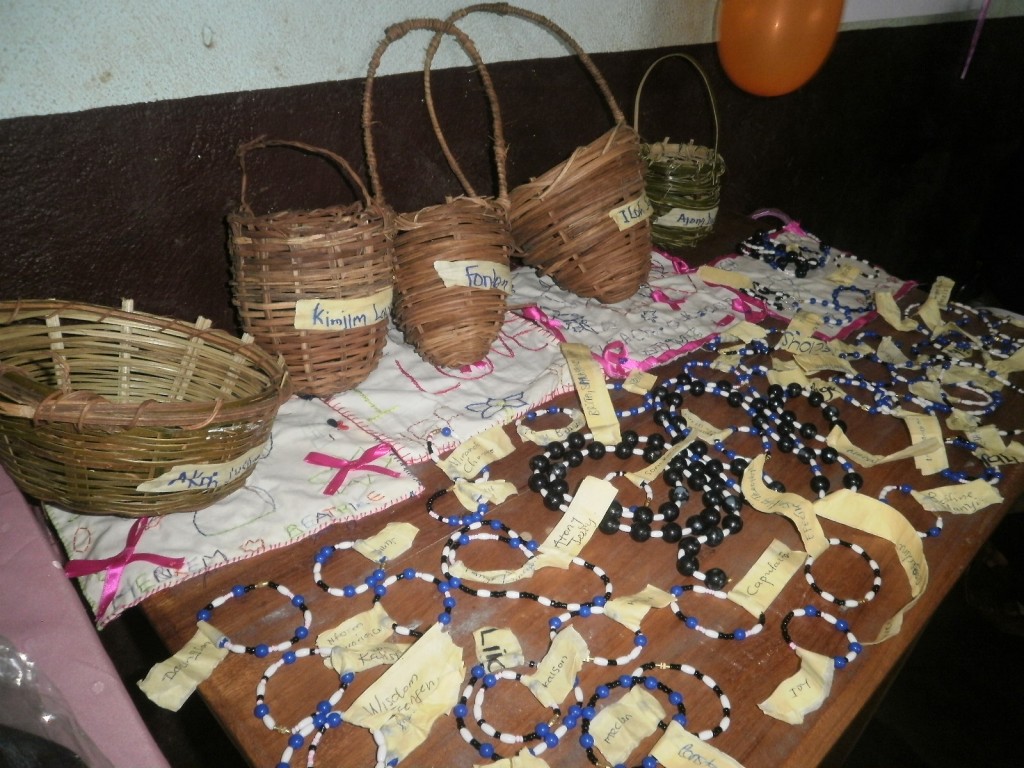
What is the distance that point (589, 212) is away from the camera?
1174 mm

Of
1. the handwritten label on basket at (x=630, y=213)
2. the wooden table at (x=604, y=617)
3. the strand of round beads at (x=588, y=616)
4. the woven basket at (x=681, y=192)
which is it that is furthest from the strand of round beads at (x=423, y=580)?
the woven basket at (x=681, y=192)

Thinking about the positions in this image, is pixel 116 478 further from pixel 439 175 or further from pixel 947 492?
pixel 947 492

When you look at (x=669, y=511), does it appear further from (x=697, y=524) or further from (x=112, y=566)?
(x=112, y=566)

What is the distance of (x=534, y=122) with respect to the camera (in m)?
1.43

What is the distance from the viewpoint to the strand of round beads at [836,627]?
717 millimetres

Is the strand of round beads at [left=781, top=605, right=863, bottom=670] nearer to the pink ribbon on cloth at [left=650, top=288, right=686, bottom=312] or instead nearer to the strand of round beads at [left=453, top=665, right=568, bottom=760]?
the strand of round beads at [left=453, top=665, right=568, bottom=760]

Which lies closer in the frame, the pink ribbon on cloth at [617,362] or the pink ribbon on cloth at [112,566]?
the pink ribbon on cloth at [112,566]

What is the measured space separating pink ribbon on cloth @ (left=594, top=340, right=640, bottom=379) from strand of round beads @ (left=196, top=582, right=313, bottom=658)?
656mm

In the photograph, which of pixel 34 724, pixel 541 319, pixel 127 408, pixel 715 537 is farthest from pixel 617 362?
pixel 34 724

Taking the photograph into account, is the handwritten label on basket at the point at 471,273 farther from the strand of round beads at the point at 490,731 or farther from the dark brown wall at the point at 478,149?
the strand of round beads at the point at 490,731

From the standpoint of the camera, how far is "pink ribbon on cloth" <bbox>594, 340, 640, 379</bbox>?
3.90 ft

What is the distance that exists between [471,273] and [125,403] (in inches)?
21.4

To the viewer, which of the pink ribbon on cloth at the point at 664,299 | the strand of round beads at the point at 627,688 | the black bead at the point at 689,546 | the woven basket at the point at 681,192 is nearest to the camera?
the strand of round beads at the point at 627,688

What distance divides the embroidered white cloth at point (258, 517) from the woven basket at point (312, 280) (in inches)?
4.3
